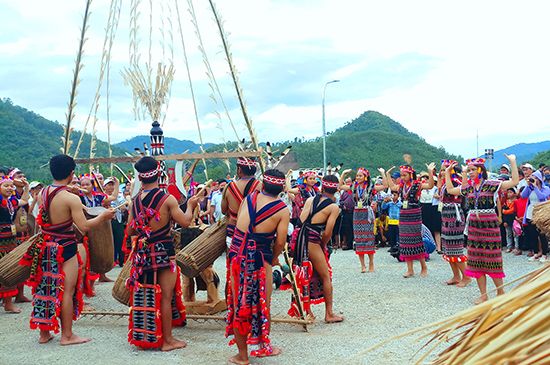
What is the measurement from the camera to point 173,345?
5453 mm

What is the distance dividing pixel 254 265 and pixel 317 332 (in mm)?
1494

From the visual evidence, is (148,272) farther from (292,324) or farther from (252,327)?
(292,324)

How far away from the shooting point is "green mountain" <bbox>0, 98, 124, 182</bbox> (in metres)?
34.2

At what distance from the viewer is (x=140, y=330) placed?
5.41 metres

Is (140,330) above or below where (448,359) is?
below

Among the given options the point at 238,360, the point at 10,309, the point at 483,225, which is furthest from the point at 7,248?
the point at 483,225

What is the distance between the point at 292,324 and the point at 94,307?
2.95m

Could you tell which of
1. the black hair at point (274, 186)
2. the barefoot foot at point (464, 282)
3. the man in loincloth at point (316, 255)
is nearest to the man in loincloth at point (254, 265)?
the black hair at point (274, 186)

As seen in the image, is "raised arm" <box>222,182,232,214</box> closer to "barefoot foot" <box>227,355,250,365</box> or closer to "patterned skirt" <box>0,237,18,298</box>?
"barefoot foot" <box>227,355,250,365</box>

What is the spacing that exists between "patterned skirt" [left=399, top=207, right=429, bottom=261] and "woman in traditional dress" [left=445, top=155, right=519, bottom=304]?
1744mm

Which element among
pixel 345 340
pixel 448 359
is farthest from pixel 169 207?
pixel 448 359

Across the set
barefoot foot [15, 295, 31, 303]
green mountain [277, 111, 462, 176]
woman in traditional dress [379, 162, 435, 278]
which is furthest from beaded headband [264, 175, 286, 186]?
green mountain [277, 111, 462, 176]

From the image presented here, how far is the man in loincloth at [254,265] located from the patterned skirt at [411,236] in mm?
4255

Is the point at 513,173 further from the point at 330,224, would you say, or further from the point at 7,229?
the point at 7,229
